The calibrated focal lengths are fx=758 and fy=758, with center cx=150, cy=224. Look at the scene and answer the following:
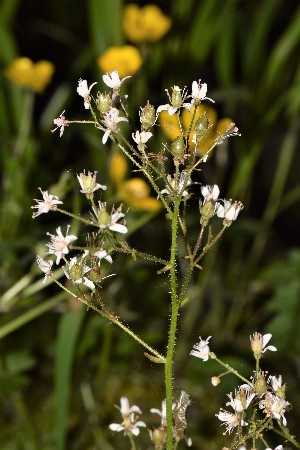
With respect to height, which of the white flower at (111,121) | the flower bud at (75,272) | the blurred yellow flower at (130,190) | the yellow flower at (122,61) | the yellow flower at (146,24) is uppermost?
the yellow flower at (146,24)

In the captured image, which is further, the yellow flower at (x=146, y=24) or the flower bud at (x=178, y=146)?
the yellow flower at (x=146, y=24)

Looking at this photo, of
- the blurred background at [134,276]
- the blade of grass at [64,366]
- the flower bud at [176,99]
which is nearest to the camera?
the flower bud at [176,99]

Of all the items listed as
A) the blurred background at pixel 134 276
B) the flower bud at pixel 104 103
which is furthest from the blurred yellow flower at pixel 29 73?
the flower bud at pixel 104 103

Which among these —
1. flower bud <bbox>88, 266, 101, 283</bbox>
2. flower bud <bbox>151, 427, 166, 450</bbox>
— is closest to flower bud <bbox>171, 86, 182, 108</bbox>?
flower bud <bbox>88, 266, 101, 283</bbox>

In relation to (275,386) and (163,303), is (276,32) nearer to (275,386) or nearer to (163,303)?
(163,303)

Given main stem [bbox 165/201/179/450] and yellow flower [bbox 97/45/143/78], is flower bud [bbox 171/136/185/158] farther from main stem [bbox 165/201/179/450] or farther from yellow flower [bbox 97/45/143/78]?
yellow flower [bbox 97/45/143/78]

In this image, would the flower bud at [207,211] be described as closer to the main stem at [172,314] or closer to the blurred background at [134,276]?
the main stem at [172,314]
